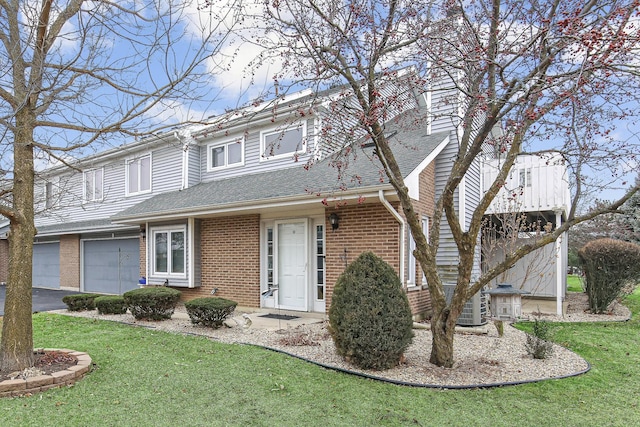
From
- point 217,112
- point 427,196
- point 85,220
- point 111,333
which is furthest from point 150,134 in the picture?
point 85,220

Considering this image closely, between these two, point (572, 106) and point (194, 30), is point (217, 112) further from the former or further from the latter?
point (572, 106)

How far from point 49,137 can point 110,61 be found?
1323 mm

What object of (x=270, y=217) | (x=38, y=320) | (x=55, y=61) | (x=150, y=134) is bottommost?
A: (x=38, y=320)

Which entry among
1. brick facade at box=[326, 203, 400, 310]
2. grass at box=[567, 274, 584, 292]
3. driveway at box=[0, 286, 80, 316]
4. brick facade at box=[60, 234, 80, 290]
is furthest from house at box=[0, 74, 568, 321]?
grass at box=[567, 274, 584, 292]

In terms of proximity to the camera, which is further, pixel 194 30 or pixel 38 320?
pixel 38 320

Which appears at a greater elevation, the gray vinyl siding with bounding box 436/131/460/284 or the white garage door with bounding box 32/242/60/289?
the gray vinyl siding with bounding box 436/131/460/284

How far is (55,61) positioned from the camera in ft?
17.4

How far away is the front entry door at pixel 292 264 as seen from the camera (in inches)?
387

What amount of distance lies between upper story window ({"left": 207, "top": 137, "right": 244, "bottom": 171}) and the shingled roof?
1.82 feet

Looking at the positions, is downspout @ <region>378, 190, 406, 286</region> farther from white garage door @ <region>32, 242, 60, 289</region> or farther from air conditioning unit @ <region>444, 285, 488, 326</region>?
white garage door @ <region>32, 242, 60, 289</region>

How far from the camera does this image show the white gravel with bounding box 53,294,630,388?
17.2 feet

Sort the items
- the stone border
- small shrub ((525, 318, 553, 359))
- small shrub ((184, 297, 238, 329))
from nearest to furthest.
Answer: the stone border, small shrub ((525, 318, 553, 359)), small shrub ((184, 297, 238, 329))

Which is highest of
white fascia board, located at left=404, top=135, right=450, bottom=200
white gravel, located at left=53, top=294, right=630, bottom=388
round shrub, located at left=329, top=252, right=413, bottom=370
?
white fascia board, located at left=404, top=135, right=450, bottom=200

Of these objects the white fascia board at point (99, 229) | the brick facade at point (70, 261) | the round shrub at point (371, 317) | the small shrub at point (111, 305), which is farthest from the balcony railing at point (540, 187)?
the brick facade at point (70, 261)
